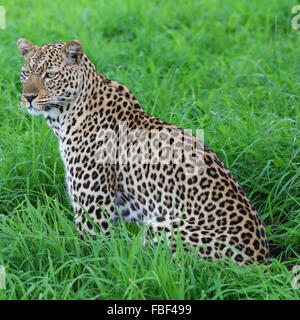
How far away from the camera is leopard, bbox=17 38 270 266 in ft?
13.6

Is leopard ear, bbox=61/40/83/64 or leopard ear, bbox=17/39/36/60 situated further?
leopard ear, bbox=17/39/36/60

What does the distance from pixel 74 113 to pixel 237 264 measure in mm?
1767

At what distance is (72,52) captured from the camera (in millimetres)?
4566

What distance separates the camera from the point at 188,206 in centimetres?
427

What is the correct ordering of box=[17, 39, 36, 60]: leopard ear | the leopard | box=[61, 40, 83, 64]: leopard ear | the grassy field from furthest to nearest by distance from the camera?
box=[17, 39, 36, 60]: leopard ear
box=[61, 40, 83, 64]: leopard ear
the leopard
the grassy field

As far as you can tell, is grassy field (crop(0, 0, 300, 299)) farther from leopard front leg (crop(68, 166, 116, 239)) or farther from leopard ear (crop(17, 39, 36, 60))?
leopard ear (crop(17, 39, 36, 60))

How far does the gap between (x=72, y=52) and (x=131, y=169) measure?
1024 mm

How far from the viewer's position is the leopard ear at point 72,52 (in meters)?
4.52

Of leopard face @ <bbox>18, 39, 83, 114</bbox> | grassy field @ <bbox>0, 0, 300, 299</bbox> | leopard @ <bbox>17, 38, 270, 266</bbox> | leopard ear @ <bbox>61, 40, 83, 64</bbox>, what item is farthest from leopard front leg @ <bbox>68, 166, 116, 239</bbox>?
leopard ear @ <bbox>61, 40, 83, 64</bbox>

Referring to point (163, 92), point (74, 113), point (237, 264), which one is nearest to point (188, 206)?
point (237, 264)

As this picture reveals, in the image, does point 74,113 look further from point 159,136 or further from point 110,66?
point 110,66

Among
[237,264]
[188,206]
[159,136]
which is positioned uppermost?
[159,136]

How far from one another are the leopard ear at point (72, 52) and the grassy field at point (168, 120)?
1.08m

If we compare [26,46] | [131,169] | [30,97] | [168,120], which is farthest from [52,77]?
[168,120]
